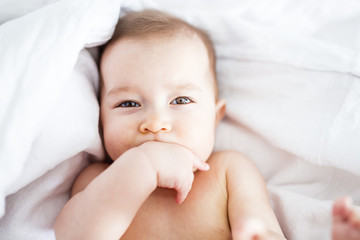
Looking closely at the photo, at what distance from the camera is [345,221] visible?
0.75 m

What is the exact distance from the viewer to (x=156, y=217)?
1.07 meters

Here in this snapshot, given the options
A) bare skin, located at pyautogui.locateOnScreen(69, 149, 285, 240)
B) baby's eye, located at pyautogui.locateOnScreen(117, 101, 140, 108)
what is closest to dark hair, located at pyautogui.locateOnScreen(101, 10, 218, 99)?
baby's eye, located at pyautogui.locateOnScreen(117, 101, 140, 108)

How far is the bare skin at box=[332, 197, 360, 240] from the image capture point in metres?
0.73

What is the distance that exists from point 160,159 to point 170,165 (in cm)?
3

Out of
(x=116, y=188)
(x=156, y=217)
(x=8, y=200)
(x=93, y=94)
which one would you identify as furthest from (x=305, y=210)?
(x=8, y=200)

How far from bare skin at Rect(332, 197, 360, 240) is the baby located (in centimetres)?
19

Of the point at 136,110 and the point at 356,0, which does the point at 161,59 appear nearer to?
the point at 136,110

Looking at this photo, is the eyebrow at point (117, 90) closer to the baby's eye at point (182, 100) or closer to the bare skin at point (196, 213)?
the baby's eye at point (182, 100)

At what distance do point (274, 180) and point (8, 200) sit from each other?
0.90 metres

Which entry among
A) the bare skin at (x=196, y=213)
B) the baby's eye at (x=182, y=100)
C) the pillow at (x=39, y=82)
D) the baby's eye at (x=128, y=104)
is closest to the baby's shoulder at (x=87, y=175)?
the bare skin at (x=196, y=213)

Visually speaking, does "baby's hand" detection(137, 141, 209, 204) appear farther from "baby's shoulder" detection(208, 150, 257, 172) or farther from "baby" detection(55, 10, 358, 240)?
Answer: "baby's shoulder" detection(208, 150, 257, 172)

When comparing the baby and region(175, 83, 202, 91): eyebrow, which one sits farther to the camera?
region(175, 83, 202, 91): eyebrow

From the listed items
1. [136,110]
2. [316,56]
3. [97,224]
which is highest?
[316,56]

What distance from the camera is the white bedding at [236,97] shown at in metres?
0.99
